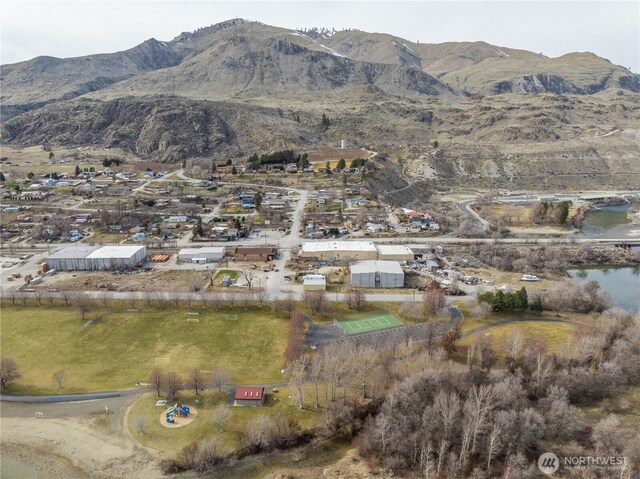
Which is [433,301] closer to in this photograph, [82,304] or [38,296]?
[82,304]

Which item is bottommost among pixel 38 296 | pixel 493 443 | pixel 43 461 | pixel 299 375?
pixel 43 461

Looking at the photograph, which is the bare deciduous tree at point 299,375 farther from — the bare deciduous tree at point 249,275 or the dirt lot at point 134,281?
the dirt lot at point 134,281

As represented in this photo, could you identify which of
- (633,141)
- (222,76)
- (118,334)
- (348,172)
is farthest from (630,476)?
(222,76)

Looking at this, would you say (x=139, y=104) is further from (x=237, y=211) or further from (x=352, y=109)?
(x=237, y=211)

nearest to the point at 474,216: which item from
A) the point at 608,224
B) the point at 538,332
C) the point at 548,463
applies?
the point at 608,224

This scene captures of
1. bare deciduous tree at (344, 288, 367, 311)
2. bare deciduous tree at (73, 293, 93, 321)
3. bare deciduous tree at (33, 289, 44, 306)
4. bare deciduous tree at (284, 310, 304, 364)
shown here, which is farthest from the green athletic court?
bare deciduous tree at (33, 289, 44, 306)
